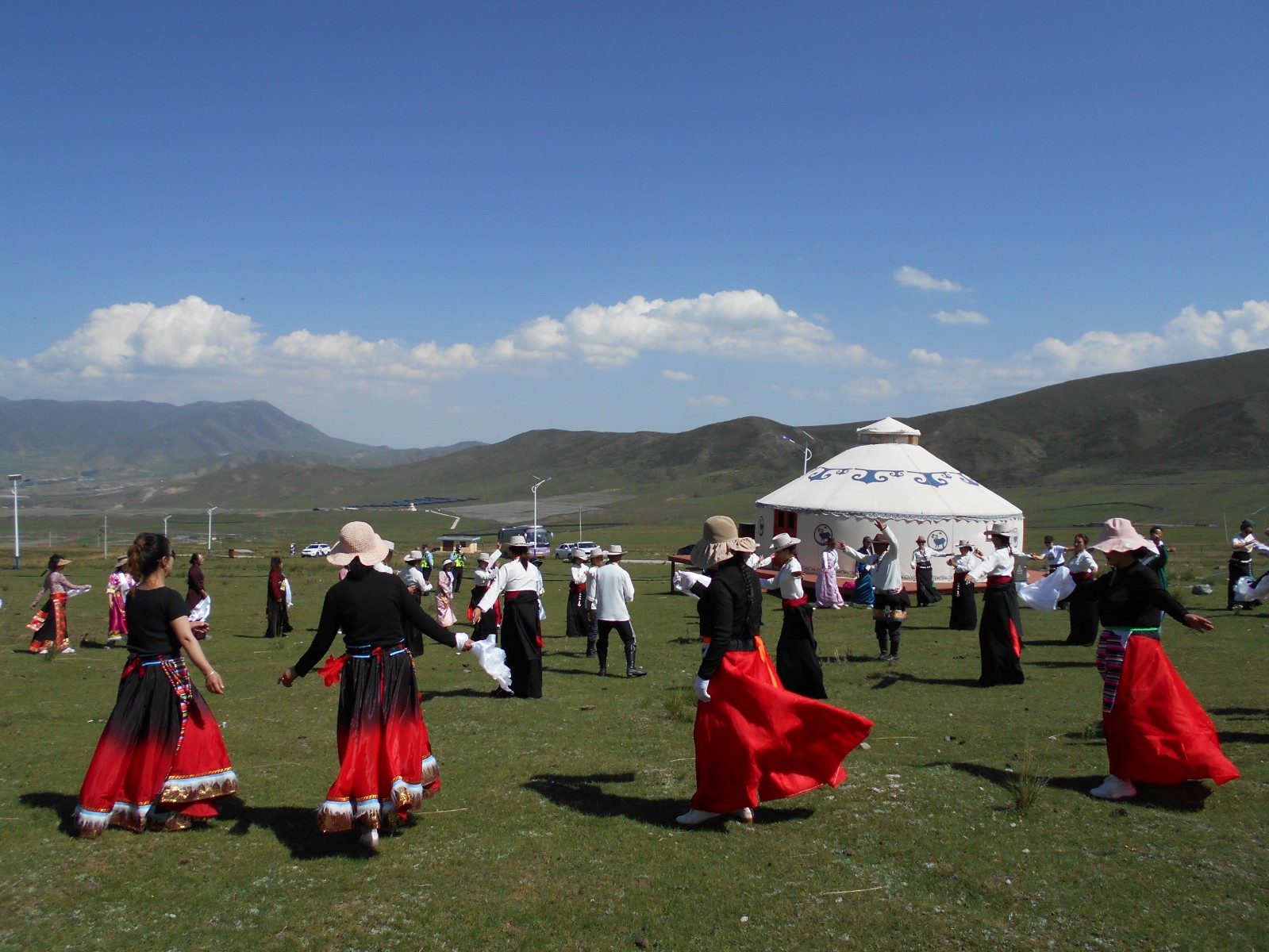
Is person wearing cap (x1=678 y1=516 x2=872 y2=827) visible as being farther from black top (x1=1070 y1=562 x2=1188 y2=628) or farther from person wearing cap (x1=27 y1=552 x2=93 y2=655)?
person wearing cap (x1=27 y1=552 x2=93 y2=655)

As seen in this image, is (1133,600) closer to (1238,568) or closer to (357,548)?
(357,548)

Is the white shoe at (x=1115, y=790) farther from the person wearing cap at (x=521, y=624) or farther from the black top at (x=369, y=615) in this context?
the person wearing cap at (x=521, y=624)

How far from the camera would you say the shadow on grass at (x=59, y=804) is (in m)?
5.39

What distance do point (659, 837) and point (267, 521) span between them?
12630 cm

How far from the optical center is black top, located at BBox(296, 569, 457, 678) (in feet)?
16.9

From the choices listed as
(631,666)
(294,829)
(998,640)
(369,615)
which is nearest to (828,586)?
(631,666)

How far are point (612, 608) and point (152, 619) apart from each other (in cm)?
648

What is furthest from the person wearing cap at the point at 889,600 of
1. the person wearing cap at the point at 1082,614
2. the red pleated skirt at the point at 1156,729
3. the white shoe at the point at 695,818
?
the white shoe at the point at 695,818

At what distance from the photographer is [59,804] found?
5867 mm

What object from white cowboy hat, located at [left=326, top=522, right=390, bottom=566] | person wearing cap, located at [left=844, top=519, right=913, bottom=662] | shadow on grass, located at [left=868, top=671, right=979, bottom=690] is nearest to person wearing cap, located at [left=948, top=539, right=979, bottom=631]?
person wearing cap, located at [left=844, top=519, right=913, bottom=662]

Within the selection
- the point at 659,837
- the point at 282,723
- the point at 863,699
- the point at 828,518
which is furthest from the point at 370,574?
the point at 828,518

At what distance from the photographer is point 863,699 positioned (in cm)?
948

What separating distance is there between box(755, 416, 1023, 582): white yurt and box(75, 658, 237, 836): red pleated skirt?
69.4 feet

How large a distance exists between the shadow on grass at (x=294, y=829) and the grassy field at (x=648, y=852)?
2cm
